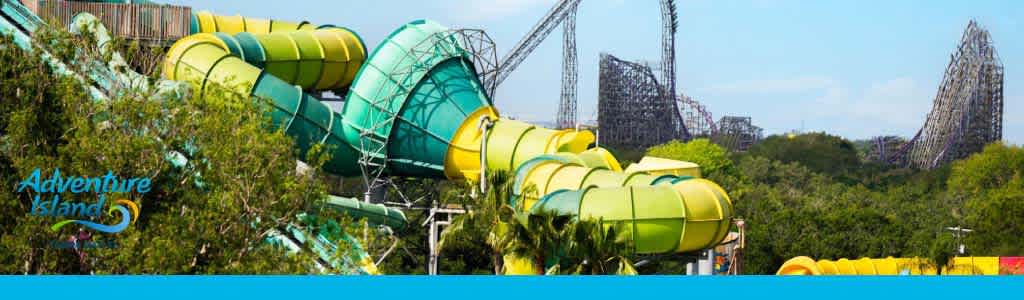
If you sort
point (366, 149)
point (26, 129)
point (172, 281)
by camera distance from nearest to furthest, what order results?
point (172, 281), point (26, 129), point (366, 149)

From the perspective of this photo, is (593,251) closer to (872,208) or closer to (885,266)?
(885,266)

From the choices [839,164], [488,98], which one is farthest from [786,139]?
[488,98]

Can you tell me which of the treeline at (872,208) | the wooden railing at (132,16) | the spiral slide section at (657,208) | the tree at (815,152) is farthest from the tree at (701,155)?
the spiral slide section at (657,208)

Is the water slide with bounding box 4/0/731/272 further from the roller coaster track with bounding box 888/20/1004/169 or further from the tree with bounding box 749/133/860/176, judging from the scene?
the tree with bounding box 749/133/860/176

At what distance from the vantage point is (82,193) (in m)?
19.1

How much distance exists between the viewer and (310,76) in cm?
3572

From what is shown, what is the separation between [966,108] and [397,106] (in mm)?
56988

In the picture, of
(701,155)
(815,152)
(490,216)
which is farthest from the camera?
(815,152)

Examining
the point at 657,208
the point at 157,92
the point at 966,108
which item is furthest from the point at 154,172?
the point at 966,108

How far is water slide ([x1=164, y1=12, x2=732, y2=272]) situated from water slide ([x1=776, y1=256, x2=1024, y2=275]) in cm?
341

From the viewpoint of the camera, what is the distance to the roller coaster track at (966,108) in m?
81.8

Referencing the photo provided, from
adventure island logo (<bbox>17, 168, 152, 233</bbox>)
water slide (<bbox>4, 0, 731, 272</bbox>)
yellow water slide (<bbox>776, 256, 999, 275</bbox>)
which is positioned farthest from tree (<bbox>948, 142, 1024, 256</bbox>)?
adventure island logo (<bbox>17, 168, 152, 233</bbox>)

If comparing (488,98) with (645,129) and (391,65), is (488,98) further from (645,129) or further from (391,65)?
(645,129)

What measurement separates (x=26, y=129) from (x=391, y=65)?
15016 mm
